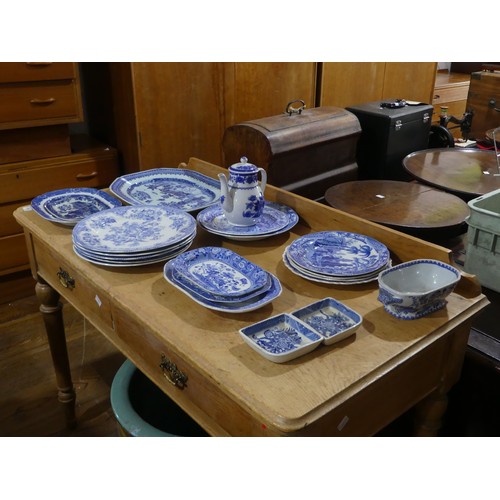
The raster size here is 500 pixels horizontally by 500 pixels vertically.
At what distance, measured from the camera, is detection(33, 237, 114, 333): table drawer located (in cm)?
126

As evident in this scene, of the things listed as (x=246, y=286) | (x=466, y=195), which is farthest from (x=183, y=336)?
(x=466, y=195)

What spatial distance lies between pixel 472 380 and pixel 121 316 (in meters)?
0.83

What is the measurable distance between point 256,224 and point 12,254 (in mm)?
1612

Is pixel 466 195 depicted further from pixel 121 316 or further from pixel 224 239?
pixel 121 316

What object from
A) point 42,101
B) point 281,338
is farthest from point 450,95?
point 281,338

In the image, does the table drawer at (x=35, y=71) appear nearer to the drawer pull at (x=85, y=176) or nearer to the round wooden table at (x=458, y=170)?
the drawer pull at (x=85, y=176)

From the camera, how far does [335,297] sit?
1.13 meters

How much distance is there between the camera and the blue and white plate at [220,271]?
1.11m

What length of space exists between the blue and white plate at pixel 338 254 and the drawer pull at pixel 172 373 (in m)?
0.35

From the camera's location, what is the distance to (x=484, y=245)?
1.26m

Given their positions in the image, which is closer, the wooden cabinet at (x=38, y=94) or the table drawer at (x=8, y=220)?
the wooden cabinet at (x=38, y=94)

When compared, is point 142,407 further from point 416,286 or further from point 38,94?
point 38,94

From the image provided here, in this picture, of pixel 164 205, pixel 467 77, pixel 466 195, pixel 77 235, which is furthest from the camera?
pixel 467 77

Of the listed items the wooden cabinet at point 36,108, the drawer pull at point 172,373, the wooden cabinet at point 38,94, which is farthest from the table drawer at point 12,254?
the drawer pull at point 172,373
